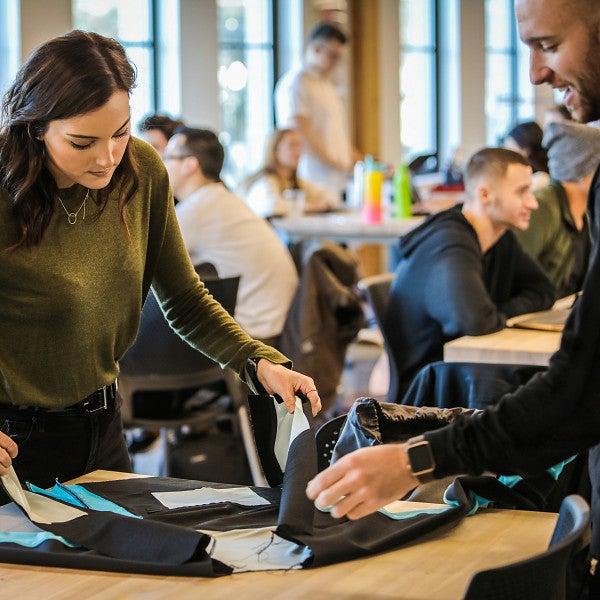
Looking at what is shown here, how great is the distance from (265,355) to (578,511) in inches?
30.6

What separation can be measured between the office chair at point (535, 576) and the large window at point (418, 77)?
9687mm

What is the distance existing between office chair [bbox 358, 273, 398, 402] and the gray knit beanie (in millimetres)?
864

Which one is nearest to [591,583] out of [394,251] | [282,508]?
[282,508]

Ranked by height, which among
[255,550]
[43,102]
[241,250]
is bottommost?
[255,550]

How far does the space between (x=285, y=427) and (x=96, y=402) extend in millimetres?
346

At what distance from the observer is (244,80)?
362 inches

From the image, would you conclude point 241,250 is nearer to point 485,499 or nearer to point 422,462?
point 485,499

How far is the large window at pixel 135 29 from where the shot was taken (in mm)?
8156

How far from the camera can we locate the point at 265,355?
202 cm

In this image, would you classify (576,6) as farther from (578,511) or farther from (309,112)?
(309,112)

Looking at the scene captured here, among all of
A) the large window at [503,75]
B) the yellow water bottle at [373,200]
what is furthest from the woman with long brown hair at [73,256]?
the large window at [503,75]

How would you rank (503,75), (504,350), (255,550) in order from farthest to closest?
(503,75)
(504,350)
(255,550)

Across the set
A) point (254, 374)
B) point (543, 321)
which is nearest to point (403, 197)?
point (543, 321)

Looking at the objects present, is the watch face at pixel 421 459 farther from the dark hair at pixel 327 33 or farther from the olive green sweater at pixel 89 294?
the dark hair at pixel 327 33
